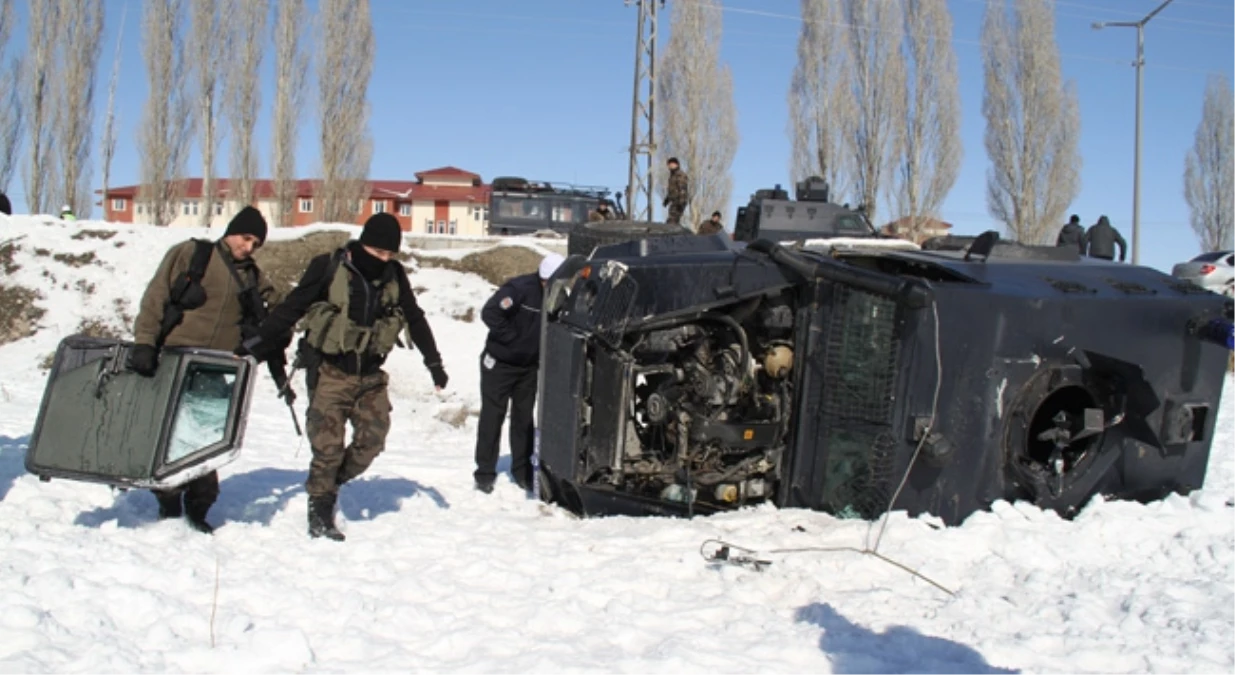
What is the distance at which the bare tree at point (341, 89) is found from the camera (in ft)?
99.5

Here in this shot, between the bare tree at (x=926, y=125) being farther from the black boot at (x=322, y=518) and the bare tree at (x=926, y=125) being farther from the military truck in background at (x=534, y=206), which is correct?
the black boot at (x=322, y=518)

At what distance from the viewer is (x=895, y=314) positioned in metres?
5.33

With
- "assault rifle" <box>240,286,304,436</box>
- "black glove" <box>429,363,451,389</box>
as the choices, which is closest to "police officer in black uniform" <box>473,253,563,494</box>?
"black glove" <box>429,363,451,389</box>

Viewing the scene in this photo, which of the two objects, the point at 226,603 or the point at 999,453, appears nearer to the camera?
the point at 226,603

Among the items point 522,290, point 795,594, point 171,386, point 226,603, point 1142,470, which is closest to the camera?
point 226,603

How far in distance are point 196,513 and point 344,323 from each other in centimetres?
121

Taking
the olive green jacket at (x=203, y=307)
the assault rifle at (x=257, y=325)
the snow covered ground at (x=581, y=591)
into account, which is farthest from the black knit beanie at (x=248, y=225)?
the snow covered ground at (x=581, y=591)

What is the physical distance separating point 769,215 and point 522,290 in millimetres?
8371

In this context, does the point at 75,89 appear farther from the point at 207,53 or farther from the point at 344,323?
the point at 344,323

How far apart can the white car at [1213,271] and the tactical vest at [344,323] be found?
1956cm

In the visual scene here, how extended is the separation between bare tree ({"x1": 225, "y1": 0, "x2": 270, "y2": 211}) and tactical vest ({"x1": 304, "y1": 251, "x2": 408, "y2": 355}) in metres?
27.1

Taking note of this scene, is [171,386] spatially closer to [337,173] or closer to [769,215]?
[769,215]

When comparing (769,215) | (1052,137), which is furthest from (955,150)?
(769,215)

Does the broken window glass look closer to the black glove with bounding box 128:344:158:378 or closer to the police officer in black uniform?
the black glove with bounding box 128:344:158:378
